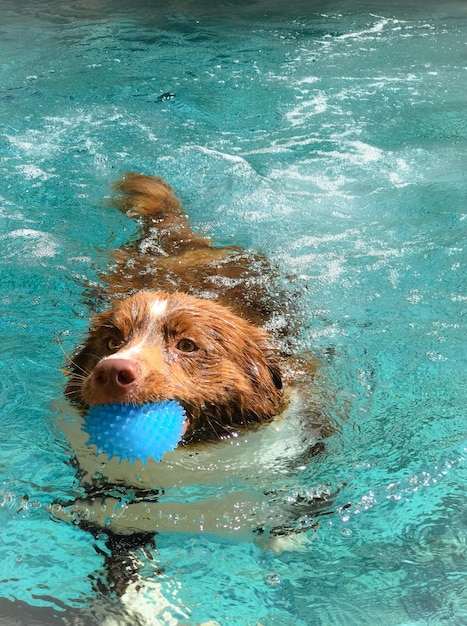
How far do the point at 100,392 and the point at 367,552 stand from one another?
1.47 meters

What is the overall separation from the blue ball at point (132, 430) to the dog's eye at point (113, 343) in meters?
0.63

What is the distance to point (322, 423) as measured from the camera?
171 inches

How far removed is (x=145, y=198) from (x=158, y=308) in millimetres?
3045

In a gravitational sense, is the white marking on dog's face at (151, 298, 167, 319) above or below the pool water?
above

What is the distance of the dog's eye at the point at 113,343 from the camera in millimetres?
4012

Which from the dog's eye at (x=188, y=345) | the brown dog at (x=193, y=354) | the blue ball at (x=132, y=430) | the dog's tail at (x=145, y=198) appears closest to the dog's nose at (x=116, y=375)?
the brown dog at (x=193, y=354)

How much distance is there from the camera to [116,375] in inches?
127

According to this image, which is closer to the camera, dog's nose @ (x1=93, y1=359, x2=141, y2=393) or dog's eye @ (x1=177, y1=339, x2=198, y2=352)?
dog's nose @ (x1=93, y1=359, x2=141, y2=393)

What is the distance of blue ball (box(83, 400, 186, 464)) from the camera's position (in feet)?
10.9

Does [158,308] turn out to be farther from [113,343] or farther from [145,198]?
[145,198]

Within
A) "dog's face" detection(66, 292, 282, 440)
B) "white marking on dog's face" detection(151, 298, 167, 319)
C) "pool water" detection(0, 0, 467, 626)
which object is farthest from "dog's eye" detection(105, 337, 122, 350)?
"pool water" detection(0, 0, 467, 626)

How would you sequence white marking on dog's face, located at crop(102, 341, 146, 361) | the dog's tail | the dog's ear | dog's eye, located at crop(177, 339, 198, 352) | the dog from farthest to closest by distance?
the dog's tail < the dog's ear < dog's eye, located at crop(177, 339, 198, 352) < the dog < white marking on dog's face, located at crop(102, 341, 146, 361)

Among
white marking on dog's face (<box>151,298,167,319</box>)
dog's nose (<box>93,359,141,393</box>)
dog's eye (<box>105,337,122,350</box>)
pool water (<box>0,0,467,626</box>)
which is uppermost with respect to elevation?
dog's nose (<box>93,359,141,393</box>)

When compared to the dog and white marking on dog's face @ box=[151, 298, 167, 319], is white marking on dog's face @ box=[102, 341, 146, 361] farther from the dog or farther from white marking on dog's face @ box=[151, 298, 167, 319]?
white marking on dog's face @ box=[151, 298, 167, 319]
